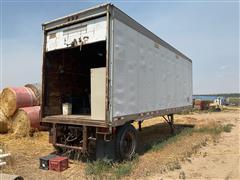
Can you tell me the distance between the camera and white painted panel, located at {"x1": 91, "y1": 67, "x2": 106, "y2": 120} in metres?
7.18

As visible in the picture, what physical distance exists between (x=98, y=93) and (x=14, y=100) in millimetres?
6318

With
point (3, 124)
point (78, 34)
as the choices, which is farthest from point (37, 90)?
point (78, 34)

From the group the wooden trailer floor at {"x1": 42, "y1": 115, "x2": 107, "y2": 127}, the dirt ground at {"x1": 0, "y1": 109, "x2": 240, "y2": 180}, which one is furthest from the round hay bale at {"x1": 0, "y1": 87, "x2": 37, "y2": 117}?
the wooden trailer floor at {"x1": 42, "y1": 115, "x2": 107, "y2": 127}

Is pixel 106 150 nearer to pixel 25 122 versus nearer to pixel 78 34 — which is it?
pixel 78 34

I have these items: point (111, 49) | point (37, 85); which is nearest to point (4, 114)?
point (37, 85)

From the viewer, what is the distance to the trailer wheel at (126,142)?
7441 mm

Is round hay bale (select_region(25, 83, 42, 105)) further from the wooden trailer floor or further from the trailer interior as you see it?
the wooden trailer floor

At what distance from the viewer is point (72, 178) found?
21.0ft

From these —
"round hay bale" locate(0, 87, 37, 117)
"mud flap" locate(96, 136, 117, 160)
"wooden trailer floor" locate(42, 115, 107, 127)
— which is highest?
"round hay bale" locate(0, 87, 37, 117)

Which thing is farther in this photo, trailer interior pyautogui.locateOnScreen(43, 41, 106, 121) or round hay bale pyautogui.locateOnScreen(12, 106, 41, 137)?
round hay bale pyautogui.locateOnScreen(12, 106, 41, 137)

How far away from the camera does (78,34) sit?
7711 millimetres

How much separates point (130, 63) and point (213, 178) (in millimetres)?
3790

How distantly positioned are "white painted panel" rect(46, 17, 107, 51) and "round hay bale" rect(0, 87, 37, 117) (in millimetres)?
4758

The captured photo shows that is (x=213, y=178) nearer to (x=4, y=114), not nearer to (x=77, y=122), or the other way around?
(x=77, y=122)
